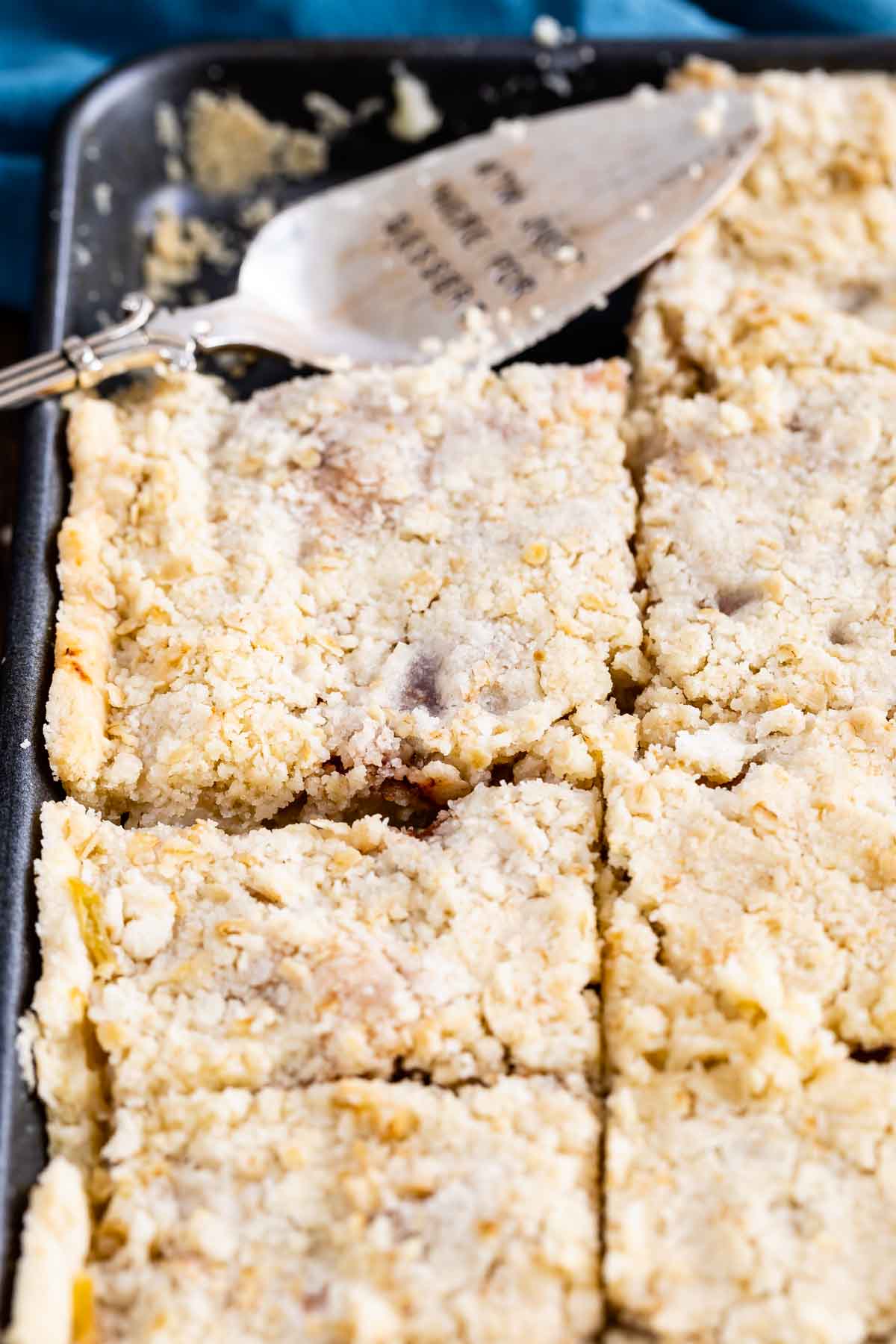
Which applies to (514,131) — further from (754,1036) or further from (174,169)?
(754,1036)

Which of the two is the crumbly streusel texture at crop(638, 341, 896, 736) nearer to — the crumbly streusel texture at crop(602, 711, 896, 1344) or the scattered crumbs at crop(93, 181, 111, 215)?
the crumbly streusel texture at crop(602, 711, 896, 1344)

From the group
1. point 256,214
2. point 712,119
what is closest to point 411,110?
point 256,214

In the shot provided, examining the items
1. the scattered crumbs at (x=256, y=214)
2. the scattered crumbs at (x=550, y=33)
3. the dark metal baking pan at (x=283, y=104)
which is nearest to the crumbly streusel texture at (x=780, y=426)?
the dark metal baking pan at (x=283, y=104)

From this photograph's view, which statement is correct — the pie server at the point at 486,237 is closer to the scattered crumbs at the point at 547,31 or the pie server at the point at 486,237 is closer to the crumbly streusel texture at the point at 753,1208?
the scattered crumbs at the point at 547,31

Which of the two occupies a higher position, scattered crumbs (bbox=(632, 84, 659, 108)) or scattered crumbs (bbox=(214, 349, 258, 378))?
scattered crumbs (bbox=(632, 84, 659, 108))

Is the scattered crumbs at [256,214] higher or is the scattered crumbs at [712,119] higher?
the scattered crumbs at [712,119]

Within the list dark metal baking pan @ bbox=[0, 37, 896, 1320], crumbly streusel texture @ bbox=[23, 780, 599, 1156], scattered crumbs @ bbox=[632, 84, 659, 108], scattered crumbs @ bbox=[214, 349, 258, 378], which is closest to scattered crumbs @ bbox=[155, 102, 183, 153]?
dark metal baking pan @ bbox=[0, 37, 896, 1320]
